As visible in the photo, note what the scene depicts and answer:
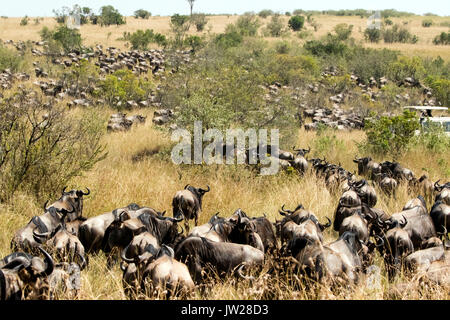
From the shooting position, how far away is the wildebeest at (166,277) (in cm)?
442

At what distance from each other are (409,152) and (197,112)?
607cm

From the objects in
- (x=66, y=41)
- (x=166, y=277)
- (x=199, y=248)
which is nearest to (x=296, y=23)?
(x=66, y=41)

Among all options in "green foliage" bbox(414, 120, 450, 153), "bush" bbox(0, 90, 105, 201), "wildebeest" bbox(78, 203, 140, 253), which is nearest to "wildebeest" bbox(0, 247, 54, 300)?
"wildebeest" bbox(78, 203, 140, 253)

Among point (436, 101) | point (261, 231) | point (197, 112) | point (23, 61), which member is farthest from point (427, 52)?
point (261, 231)

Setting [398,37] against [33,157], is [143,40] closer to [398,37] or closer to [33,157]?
[398,37]

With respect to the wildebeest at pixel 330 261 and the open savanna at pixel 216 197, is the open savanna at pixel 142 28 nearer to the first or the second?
the open savanna at pixel 216 197

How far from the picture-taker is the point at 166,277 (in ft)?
14.6

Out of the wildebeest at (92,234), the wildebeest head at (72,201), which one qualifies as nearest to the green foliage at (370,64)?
the wildebeest head at (72,201)

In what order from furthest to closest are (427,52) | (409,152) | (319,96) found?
1. (427,52)
2. (319,96)
3. (409,152)

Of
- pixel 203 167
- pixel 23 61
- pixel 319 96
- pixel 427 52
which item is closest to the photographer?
pixel 203 167

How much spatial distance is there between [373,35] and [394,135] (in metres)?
47.9

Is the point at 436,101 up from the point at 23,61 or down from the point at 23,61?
down
